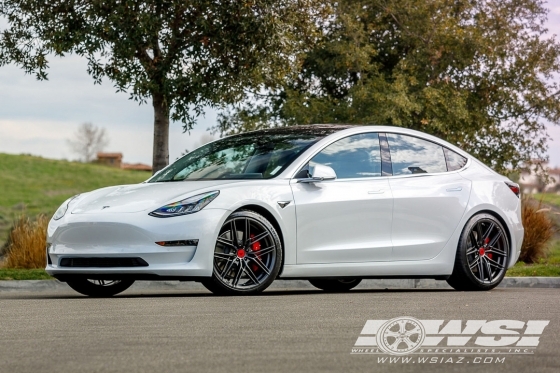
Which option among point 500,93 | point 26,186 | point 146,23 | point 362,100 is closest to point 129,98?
point 146,23

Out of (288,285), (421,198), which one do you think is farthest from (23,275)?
(421,198)

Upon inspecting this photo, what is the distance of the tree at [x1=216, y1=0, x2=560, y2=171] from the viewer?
26.4 m

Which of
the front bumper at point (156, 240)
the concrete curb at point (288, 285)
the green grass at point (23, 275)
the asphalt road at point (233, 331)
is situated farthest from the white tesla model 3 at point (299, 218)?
the green grass at point (23, 275)

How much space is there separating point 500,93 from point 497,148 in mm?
1799

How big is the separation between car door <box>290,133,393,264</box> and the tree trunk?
7071 millimetres

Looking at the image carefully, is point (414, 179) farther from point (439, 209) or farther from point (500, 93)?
point (500, 93)

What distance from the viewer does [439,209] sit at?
35.1 feet

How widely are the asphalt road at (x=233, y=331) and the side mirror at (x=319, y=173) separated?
1050 millimetres

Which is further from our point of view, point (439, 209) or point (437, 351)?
point (439, 209)

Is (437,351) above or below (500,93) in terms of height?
below

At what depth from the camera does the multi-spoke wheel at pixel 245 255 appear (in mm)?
9281

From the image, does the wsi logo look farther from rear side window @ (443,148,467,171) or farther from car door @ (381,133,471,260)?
Answer: rear side window @ (443,148,467,171)

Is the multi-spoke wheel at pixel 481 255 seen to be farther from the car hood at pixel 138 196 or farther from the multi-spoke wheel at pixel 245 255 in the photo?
the car hood at pixel 138 196

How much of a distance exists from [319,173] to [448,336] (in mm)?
3404
